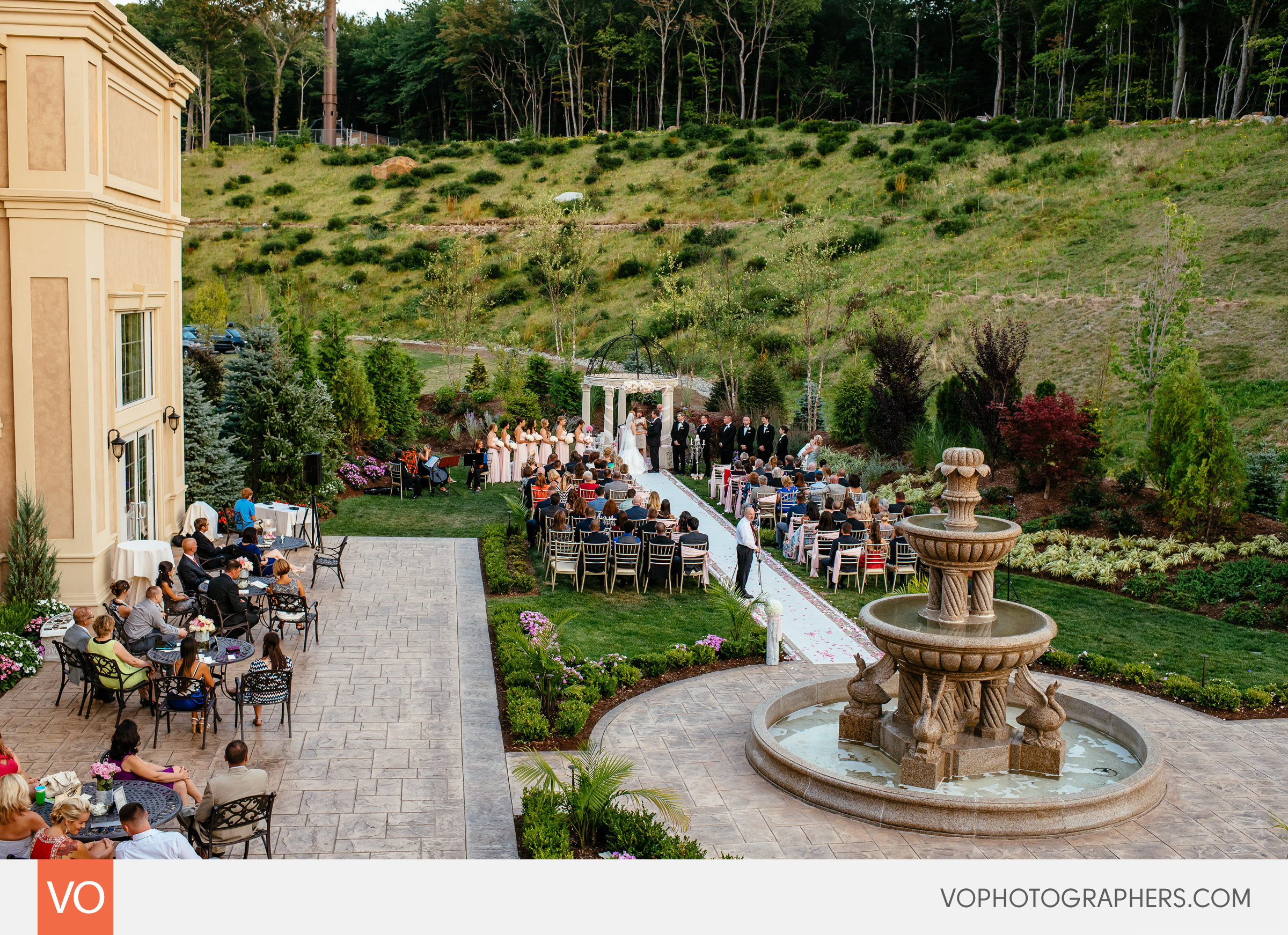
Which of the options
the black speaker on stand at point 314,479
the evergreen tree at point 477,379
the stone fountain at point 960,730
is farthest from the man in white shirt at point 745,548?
the evergreen tree at point 477,379

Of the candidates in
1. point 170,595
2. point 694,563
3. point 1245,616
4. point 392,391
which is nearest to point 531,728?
point 170,595

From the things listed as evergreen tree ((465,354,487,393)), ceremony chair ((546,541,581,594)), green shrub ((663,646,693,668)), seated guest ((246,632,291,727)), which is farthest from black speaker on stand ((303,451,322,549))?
evergreen tree ((465,354,487,393))

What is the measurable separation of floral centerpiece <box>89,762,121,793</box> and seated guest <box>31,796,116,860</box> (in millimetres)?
855

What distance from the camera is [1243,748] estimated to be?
10359mm

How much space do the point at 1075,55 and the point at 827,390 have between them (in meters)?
38.8

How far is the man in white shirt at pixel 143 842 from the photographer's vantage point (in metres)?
6.69

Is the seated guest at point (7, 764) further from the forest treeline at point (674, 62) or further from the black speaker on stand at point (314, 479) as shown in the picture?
the forest treeline at point (674, 62)

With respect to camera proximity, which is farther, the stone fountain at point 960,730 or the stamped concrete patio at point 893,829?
the stone fountain at point 960,730

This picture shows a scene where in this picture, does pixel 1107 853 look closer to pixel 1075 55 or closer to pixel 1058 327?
pixel 1058 327

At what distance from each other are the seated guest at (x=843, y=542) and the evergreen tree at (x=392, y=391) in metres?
14.3

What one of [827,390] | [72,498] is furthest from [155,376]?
[827,390]

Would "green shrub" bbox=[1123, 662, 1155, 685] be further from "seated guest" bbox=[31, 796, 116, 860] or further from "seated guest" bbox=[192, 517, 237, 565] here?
"seated guest" bbox=[192, 517, 237, 565]

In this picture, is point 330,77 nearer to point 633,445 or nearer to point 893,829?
point 633,445
